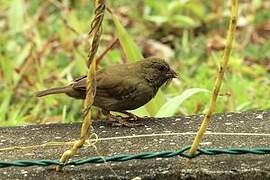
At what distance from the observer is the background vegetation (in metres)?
5.81

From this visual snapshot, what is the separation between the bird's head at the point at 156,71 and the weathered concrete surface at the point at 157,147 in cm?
43

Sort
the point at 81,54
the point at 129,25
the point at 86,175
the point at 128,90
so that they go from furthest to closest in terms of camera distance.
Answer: the point at 129,25, the point at 81,54, the point at 128,90, the point at 86,175

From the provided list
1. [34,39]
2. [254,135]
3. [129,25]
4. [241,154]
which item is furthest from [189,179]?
[129,25]

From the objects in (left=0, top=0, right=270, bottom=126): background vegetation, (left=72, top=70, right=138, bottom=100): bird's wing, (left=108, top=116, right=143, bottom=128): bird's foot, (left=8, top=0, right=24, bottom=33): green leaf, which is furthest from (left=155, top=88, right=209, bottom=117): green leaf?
(left=8, top=0, right=24, bottom=33): green leaf

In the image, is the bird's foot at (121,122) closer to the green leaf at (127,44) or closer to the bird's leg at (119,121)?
the bird's leg at (119,121)

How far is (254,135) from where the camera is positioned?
373cm

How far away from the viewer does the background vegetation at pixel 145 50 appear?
5812mm

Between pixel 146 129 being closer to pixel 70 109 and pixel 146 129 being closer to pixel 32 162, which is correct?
pixel 32 162

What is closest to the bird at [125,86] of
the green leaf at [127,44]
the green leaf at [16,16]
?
the green leaf at [127,44]

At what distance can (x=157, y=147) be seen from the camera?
3600 millimetres

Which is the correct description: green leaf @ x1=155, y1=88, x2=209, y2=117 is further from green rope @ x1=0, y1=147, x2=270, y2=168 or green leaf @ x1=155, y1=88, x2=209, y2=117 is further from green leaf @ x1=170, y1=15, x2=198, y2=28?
green leaf @ x1=170, y1=15, x2=198, y2=28

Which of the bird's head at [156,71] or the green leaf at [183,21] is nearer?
the bird's head at [156,71]

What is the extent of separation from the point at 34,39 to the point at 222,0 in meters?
2.52

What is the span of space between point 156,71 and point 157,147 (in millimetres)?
1142
